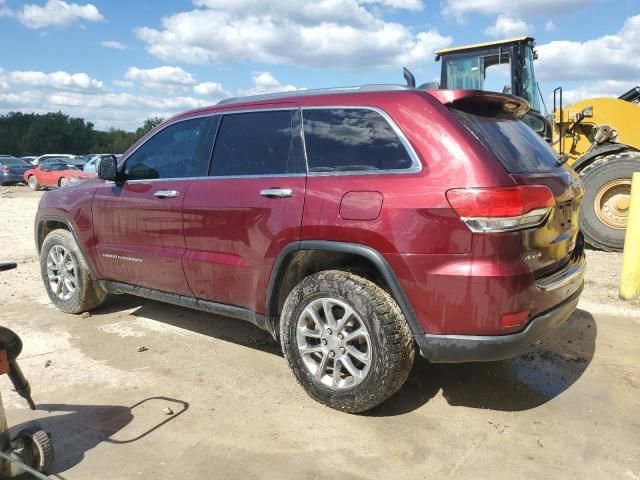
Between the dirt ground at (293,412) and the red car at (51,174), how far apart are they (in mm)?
20235

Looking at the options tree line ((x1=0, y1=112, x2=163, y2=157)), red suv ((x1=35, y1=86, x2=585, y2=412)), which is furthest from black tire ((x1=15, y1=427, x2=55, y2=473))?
tree line ((x1=0, y1=112, x2=163, y2=157))

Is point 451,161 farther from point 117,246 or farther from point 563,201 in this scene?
point 117,246

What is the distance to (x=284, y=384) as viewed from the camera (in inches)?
149

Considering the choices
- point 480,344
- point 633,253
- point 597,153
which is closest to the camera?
point 480,344

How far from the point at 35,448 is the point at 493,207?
2.51 m

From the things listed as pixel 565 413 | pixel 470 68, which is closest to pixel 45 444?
pixel 565 413

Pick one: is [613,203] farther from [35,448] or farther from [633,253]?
[35,448]

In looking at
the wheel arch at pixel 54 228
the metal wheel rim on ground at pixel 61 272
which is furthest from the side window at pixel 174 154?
the metal wheel rim on ground at pixel 61 272

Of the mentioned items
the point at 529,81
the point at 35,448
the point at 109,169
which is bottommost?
the point at 35,448

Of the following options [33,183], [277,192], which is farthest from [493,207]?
[33,183]

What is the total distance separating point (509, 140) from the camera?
10.7ft

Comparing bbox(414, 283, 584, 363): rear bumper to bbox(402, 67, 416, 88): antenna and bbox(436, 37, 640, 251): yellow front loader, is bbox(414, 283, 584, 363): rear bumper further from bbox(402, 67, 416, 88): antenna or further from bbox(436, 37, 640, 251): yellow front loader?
bbox(436, 37, 640, 251): yellow front loader

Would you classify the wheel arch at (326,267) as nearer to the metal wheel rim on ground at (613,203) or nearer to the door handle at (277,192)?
the door handle at (277,192)

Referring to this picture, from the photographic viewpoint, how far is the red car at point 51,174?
917 inches
